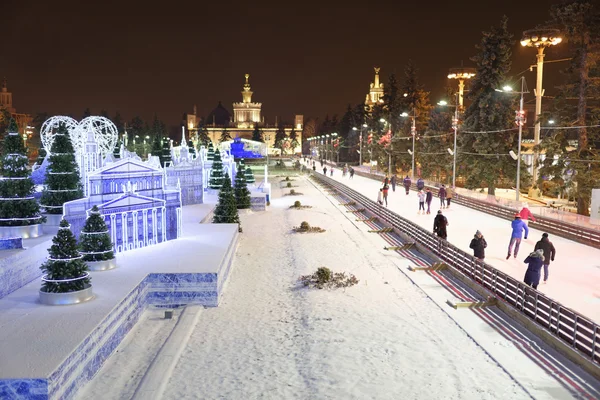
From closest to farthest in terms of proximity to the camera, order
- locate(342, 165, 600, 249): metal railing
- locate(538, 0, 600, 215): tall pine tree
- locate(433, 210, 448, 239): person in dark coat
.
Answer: locate(433, 210, 448, 239): person in dark coat
locate(342, 165, 600, 249): metal railing
locate(538, 0, 600, 215): tall pine tree

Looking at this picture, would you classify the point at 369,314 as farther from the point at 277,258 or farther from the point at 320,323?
the point at 277,258

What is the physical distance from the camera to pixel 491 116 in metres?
36.9

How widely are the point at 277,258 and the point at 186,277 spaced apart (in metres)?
6.26

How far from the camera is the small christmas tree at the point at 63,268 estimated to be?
10570 millimetres

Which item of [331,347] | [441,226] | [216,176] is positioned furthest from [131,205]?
[216,176]

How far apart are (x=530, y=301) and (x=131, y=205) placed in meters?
10.8

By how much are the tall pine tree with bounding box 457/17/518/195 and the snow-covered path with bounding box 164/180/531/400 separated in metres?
22.8

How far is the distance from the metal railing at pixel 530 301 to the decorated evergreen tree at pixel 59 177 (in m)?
11.6

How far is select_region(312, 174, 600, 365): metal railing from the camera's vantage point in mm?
9156

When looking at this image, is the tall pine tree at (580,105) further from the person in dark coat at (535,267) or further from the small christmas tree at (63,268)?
the small christmas tree at (63,268)

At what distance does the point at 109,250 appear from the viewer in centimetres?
1335

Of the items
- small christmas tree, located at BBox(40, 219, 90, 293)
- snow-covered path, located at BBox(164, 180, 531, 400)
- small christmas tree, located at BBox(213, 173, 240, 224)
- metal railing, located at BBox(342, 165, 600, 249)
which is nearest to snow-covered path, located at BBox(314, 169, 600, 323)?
metal railing, located at BBox(342, 165, 600, 249)

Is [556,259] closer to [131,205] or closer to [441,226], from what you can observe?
[441,226]

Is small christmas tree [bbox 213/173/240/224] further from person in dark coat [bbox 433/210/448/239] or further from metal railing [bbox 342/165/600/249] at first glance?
metal railing [bbox 342/165/600/249]
